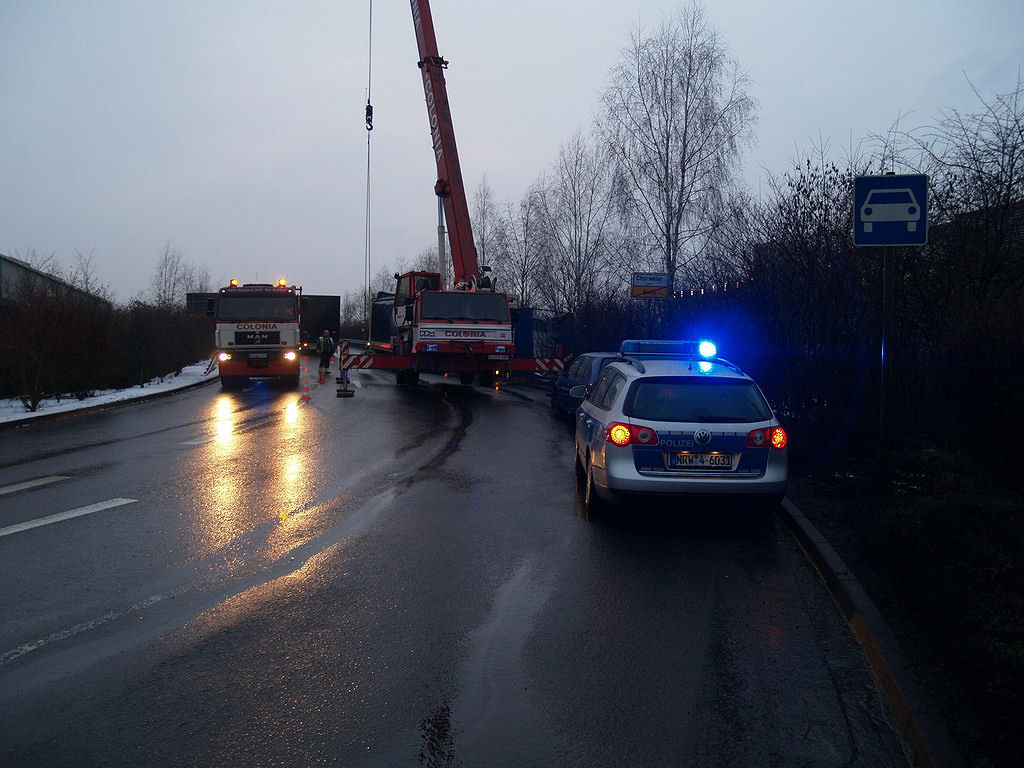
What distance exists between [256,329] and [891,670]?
24339 mm

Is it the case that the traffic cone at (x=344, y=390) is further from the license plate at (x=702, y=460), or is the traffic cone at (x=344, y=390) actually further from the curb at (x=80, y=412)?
the license plate at (x=702, y=460)

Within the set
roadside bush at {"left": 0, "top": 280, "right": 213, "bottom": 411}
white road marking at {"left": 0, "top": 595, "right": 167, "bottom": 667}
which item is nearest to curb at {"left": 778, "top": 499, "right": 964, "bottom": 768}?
white road marking at {"left": 0, "top": 595, "right": 167, "bottom": 667}

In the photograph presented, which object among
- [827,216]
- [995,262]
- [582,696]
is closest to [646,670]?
[582,696]

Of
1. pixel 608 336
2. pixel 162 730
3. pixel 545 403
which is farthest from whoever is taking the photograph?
pixel 608 336

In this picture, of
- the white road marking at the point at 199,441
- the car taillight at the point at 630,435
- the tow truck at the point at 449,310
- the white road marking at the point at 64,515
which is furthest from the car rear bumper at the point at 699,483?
the tow truck at the point at 449,310

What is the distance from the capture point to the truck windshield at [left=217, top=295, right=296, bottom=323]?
2614cm

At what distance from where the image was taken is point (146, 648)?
4609mm

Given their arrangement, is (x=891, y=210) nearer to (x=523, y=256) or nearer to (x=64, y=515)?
(x=64, y=515)

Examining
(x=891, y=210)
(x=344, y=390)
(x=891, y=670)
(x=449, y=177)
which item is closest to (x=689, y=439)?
(x=891, y=210)

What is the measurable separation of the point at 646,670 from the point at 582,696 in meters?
0.51

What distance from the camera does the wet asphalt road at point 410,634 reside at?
3615mm

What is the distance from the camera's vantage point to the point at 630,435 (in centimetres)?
741

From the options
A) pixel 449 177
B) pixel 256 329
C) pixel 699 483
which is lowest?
pixel 699 483

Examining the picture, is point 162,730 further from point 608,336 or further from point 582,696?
point 608,336
